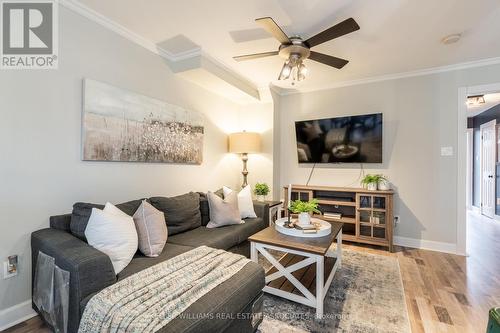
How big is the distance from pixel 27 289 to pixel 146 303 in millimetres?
1341

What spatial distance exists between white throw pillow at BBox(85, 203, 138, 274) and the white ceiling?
177 centimetres

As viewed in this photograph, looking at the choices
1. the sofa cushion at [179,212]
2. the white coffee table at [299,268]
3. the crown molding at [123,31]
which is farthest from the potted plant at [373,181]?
the crown molding at [123,31]

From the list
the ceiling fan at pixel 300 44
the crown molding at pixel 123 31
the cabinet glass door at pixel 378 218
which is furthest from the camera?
the cabinet glass door at pixel 378 218

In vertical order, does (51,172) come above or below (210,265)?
above

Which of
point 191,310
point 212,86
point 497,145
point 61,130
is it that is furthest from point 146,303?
point 497,145

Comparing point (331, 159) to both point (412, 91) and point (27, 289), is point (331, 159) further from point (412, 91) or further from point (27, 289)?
point (27, 289)

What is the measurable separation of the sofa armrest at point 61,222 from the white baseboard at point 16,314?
574 mm

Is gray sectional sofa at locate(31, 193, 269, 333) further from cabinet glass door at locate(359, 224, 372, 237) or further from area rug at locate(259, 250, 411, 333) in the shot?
cabinet glass door at locate(359, 224, 372, 237)

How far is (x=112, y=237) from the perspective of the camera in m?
1.57

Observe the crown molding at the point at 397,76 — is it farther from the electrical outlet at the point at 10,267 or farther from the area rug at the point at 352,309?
the electrical outlet at the point at 10,267

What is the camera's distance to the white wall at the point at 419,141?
3186 millimetres

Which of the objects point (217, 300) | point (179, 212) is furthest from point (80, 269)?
point (179, 212)

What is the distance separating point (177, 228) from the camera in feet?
7.69

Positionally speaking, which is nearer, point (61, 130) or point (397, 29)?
point (61, 130)
